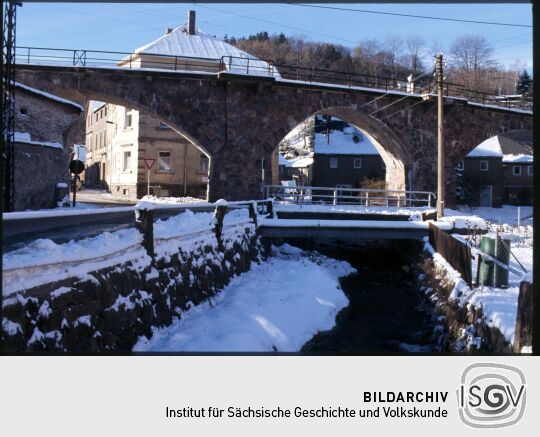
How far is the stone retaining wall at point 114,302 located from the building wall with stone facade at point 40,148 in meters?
7.69

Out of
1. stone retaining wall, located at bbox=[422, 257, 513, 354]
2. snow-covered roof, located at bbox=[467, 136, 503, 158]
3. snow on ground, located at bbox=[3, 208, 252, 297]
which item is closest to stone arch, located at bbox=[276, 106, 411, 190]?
snow-covered roof, located at bbox=[467, 136, 503, 158]

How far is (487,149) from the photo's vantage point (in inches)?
859

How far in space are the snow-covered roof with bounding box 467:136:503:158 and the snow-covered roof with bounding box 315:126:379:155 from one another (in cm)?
1119

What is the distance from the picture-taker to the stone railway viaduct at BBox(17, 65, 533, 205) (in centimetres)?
1848

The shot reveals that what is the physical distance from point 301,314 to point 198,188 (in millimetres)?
19012

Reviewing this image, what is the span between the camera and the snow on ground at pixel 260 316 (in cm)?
528

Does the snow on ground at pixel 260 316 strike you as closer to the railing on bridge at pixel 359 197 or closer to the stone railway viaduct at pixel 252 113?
the railing on bridge at pixel 359 197

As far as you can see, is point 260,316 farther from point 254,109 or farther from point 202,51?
point 254,109

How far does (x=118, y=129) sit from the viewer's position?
24.7 m

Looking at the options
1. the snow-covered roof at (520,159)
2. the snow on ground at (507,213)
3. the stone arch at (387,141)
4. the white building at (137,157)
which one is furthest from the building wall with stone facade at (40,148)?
the snow-covered roof at (520,159)

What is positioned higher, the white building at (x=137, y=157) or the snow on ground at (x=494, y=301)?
the white building at (x=137, y=157)

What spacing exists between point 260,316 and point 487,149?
18301 millimetres
